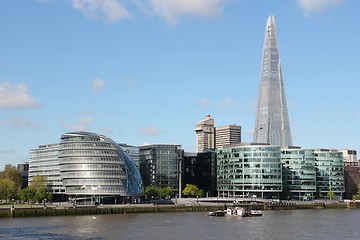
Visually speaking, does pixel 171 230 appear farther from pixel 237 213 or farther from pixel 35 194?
pixel 35 194

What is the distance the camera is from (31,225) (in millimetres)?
99062

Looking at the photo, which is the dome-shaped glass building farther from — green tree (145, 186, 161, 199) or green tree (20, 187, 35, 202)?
green tree (145, 186, 161, 199)

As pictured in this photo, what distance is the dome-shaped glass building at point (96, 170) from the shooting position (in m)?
168

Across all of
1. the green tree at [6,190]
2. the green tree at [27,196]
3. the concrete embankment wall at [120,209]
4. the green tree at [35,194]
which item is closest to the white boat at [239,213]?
the concrete embankment wall at [120,209]

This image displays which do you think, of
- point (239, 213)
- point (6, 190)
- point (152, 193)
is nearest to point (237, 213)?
point (239, 213)

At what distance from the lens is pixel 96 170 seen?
169m

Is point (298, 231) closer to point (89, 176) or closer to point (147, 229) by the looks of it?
point (147, 229)

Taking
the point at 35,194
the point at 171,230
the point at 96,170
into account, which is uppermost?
the point at 96,170

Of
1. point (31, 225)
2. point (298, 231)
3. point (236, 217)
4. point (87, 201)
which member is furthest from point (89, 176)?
point (298, 231)

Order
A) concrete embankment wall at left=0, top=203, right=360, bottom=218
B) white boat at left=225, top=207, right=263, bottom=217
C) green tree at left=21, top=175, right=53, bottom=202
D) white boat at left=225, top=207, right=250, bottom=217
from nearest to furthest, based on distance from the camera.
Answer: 1. concrete embankment wall at left=0, top=203, right=360, bottom=218
2. white boat at left=225, top=207, right=250, bottom=217
3. white boat at left=225, top=207, right=263, bottom=217
4. green tree at left=21, top=175, right=53, bottom=202

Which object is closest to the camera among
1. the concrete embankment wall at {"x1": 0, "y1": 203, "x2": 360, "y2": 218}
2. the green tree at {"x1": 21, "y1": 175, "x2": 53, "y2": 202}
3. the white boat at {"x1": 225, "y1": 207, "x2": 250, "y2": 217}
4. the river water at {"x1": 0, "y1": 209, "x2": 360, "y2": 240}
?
the river water at {"x1": 0, "y1": 209, "x2": 360, "y2": 240}

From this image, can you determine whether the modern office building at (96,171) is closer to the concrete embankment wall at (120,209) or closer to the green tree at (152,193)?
the green tree at (152,193)

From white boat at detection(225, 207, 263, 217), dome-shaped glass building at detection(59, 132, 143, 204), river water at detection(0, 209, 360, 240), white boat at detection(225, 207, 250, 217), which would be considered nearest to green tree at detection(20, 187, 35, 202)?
dome-shaped glass building at detection(59, 132, 143, 204)

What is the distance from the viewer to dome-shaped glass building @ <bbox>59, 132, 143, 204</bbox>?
168 metres
